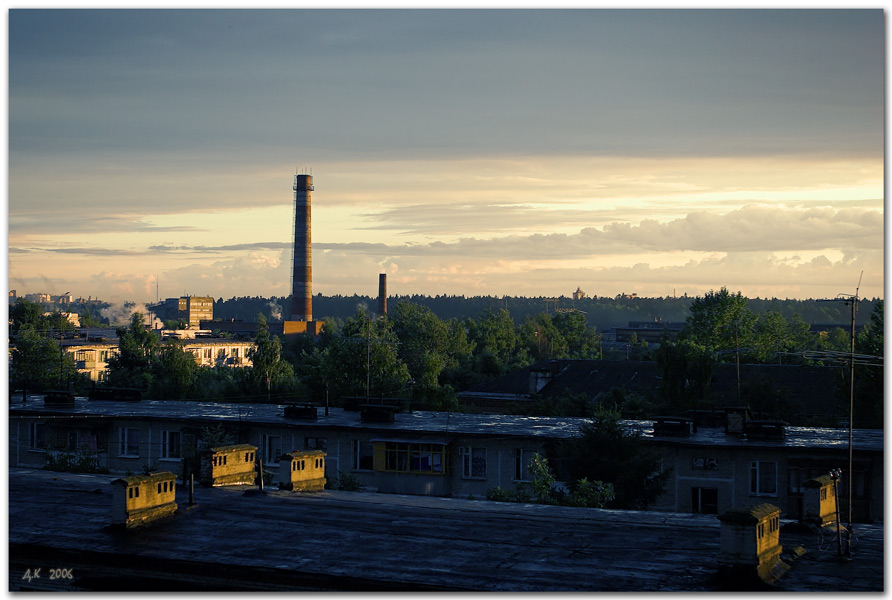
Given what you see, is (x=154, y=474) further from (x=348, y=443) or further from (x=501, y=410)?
(x=501, y=410)

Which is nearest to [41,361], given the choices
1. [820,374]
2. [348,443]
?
[348,443]

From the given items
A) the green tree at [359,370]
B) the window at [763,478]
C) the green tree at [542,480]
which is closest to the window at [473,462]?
the green tree at [542,480]

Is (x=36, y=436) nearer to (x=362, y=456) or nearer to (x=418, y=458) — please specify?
(x=362, y=456)

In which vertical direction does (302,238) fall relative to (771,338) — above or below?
above

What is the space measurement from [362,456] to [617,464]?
8.70 meters

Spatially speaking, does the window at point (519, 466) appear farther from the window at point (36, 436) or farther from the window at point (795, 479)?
the window at point (36, 436)

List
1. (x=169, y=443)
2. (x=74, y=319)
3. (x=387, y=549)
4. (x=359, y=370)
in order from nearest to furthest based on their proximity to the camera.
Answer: (x=387, y=549) → (x=169, y=443) → (x=359, y=370) → (x=74, y=319)

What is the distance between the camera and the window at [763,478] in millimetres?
28281

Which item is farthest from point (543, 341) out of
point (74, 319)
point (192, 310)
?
point (192, 310)

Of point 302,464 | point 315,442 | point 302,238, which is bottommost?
point 315,442

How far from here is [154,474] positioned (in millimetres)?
16203

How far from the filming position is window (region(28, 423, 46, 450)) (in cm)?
3509

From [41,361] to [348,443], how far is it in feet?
131

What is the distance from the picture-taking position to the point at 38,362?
211 feet
